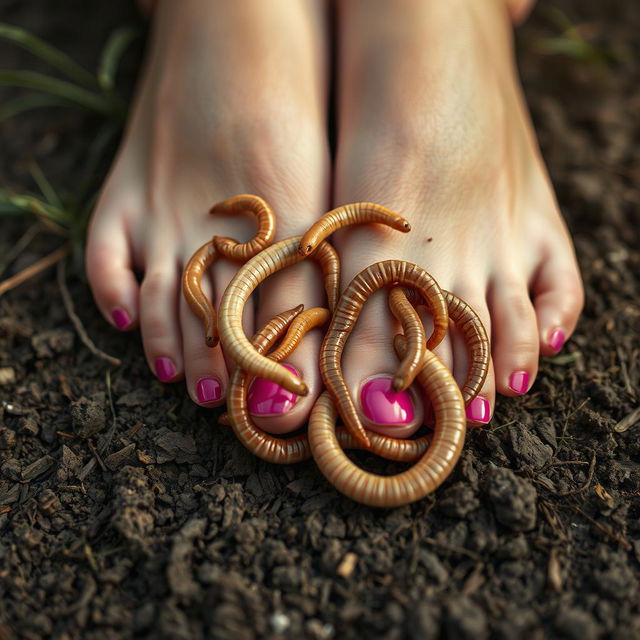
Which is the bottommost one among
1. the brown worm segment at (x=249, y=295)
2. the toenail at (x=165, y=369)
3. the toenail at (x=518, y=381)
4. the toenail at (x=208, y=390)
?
the toenail at (x=165, y=369)

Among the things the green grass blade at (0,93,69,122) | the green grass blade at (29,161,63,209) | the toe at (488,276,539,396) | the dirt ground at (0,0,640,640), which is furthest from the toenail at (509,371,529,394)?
the green grass blade at (0,93,69,122)

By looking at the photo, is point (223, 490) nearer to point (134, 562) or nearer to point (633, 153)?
point (134, 562)

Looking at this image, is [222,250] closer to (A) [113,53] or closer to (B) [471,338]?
(B) [471,338]

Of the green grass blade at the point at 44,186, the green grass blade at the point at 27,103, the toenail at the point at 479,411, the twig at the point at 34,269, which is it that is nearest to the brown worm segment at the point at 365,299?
the toenail at the point at 479,411

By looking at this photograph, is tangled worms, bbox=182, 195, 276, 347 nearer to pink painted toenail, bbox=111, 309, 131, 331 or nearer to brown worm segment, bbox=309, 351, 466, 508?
pink painted toenail, bbox=111, 309, 131, 331

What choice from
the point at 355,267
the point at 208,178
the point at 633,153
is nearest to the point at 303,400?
the point at 355,267

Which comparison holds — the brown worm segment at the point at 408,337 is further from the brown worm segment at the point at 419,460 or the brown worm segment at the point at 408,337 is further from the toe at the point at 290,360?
the toe at the point at 290,360

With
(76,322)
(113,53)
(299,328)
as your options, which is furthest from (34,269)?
Result: (299,328)
